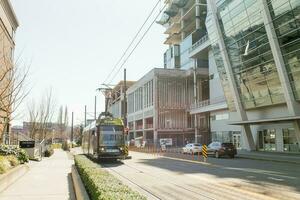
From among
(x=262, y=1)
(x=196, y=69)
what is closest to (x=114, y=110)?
(x=196, y=69)

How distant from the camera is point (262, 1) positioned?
3606 cm

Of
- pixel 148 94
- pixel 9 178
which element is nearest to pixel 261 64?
pixel 9 178

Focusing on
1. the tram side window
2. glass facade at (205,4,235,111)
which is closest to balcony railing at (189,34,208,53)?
glass facade at (205,4,235,111)

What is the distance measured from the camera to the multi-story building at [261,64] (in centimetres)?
3497

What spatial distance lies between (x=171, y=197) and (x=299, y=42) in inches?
1006

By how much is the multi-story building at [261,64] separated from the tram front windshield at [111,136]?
17.1 metres

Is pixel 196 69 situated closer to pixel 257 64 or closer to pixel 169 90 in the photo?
pixel 169 90

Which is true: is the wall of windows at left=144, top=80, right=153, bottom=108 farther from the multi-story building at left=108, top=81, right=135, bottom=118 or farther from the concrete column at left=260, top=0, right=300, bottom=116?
the concrete column at left=260, top=0, right=300, bottom=116

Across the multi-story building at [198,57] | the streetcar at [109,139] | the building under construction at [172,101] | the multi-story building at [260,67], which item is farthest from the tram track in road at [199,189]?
the building under construction at [172,101]

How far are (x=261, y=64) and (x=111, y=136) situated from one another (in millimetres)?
20046

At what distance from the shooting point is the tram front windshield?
2742cm

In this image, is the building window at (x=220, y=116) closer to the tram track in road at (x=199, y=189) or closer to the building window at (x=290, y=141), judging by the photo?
the building window at (x=290, y=141)

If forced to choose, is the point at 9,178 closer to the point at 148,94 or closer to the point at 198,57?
the point at 198,57

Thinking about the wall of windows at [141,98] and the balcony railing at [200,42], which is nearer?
the balcony railing at [200,42]
